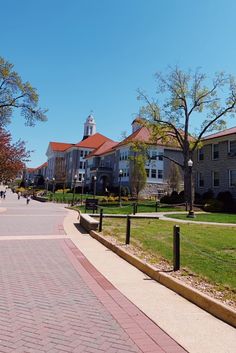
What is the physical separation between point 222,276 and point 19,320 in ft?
14.1

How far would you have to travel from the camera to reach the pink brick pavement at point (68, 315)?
434 cm

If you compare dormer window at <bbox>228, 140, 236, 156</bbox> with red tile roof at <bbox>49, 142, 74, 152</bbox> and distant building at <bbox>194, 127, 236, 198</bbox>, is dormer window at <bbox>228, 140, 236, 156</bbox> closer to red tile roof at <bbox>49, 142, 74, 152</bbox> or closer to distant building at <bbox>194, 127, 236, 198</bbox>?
distant building at <bbox>194, 127, 236, 198</bbox>

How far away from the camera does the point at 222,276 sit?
752 centimetres

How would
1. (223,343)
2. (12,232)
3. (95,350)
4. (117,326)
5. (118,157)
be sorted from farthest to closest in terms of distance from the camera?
(118,157) < (12,232) < (117,326) < (223,343) < (95,350)

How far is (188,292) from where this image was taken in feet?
21.3

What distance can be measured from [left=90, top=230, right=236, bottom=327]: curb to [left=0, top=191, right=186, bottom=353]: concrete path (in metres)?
1.08

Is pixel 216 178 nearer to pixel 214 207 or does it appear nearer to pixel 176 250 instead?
pixel 214 207

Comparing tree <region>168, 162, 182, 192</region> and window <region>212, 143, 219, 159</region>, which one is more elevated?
window <region>212, 143, 219, 159</region>

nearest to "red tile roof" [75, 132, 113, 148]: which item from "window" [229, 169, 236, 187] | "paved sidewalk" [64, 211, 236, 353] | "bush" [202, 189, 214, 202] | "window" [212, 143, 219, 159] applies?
"window" [212, 143, 219, 159]

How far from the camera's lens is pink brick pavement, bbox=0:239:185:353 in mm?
4340

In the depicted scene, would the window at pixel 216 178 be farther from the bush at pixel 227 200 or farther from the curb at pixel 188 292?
the curb at pixel 188 292

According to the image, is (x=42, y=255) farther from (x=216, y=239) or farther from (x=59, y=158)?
(x=59, y=158)

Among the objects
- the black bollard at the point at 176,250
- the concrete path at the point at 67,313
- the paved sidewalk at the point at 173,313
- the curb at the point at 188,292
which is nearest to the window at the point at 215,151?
the curb at the point at 188,292

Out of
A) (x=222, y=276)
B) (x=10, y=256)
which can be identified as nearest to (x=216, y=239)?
(x=222, y=276)
